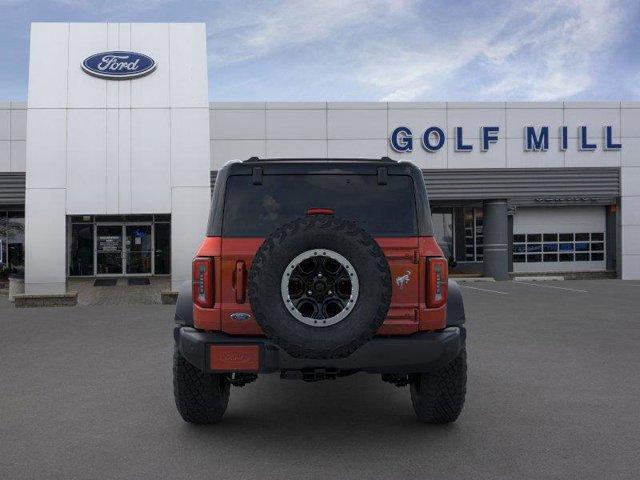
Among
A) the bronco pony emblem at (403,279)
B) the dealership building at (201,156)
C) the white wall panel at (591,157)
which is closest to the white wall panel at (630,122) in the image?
the dealership building at (201,156)

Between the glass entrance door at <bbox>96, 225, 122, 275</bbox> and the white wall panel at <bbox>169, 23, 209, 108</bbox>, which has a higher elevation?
the white wall panel at <bbox>169, 23, 209, 108</bbox>

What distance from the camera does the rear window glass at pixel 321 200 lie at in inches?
177

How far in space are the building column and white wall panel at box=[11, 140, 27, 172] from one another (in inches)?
759

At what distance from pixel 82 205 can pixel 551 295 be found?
13938 mm

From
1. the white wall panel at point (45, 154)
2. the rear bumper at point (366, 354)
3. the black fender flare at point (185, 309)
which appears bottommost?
the rear bumper at point (366, 354)

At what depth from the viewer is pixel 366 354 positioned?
412 cm

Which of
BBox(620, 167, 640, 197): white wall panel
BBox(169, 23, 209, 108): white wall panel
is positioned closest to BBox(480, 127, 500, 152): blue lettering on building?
BBox(620, 167, 640, 197): white wall panel

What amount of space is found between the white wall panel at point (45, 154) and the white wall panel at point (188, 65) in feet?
11.6

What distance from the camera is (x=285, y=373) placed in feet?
13.9

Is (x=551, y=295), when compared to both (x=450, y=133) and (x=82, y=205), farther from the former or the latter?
(x=82, y=205)

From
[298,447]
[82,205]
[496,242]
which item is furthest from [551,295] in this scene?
[298,447]

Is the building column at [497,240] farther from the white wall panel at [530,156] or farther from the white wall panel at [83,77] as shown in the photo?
the white wall panel at [83,77]

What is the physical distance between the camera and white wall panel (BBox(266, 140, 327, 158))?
83.6 feet

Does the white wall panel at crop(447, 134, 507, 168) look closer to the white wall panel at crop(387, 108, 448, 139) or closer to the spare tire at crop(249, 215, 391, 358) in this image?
the white wall panel at crop(387, 108, 448, 139)
